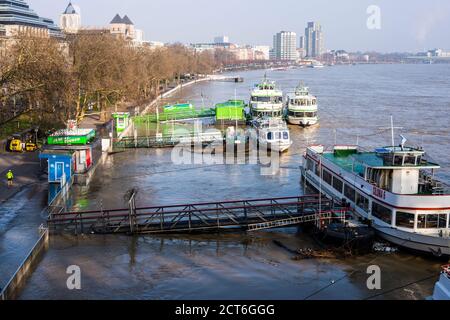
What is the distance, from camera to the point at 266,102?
186 ft

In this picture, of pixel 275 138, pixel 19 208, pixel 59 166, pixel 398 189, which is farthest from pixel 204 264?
pixel 275 138

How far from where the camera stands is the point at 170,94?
95.1m

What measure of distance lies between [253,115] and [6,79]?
30175 millimetres

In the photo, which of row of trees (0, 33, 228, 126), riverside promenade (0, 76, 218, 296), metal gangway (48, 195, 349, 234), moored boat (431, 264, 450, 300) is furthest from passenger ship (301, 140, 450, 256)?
row of trees (0, 33, 228, 126)

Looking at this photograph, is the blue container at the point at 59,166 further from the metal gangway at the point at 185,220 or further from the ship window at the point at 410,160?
the ship window at the point at 410,160

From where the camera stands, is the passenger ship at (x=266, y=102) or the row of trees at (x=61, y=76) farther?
the passenger ship at (x=266, y=102)

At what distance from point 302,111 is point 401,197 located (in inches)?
1420

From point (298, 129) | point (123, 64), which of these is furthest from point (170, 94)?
point (298, 129)

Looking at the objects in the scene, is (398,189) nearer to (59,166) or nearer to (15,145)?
(59,166)

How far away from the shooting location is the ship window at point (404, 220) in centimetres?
1920

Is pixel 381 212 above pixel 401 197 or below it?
below

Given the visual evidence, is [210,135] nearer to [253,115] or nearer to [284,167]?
[284,167]

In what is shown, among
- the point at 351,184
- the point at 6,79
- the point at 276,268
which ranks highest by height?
the point at 6,79

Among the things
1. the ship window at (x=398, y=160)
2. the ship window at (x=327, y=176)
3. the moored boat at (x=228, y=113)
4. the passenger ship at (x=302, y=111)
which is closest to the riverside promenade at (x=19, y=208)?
the ship window at (x=327, y=176)
